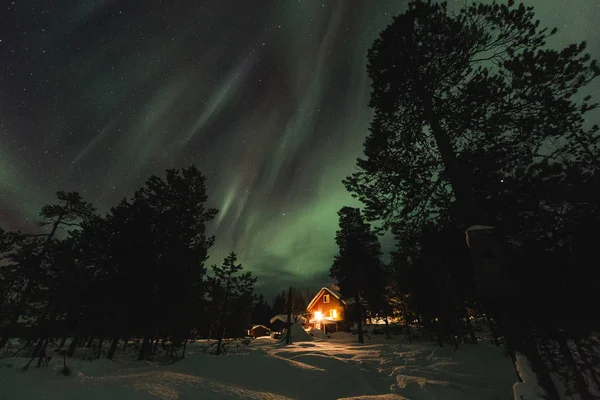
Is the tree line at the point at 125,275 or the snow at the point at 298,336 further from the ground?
the tree line at the point at 125,275

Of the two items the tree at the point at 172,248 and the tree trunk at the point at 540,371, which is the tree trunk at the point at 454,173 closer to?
the tree trunk at the point at 540,371

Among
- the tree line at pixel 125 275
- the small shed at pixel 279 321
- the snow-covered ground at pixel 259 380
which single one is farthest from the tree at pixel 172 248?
Answer: the small shed at pixel 279 321

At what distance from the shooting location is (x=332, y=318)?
126ft

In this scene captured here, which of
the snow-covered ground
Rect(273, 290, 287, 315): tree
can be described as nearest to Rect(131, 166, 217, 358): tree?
the snow-covered ground

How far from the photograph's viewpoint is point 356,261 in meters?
25.5

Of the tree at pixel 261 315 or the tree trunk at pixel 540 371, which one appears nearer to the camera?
the tree trunk at pixel 540 371

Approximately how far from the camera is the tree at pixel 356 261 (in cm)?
2502

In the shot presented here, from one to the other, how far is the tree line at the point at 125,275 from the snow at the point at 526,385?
11872 millimetres

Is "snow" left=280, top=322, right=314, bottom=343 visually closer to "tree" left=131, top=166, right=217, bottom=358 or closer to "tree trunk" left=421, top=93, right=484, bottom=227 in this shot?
"tree" left=131, top=166, right=217, bottom=358

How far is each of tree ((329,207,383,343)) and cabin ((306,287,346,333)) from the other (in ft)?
40.5

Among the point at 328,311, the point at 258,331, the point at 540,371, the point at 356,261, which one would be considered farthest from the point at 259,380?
the point at 258,331

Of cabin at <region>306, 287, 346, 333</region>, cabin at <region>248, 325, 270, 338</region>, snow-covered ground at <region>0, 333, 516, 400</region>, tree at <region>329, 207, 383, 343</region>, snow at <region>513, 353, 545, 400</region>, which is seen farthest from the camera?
cabin at <region>248, 325, 270, 338</region>

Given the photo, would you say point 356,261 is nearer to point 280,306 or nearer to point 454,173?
point 454,173

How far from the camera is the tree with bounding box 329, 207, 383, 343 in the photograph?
25.0m
